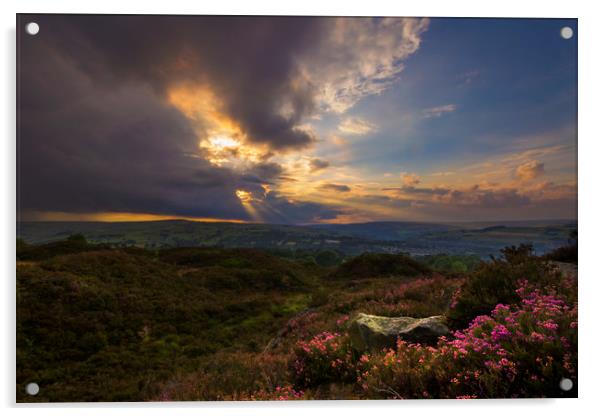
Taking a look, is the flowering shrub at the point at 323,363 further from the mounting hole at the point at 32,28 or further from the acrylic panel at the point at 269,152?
the mounting hole at the point at 32,28

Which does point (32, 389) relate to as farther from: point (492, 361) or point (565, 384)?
point (565, 384)

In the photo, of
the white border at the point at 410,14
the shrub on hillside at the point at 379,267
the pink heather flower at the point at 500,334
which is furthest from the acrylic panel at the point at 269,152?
the shrub on hillside at the point at 379,267

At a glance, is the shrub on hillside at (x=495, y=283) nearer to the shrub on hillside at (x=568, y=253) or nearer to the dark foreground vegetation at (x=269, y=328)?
the dark foreground vegetation at (x=269, y=328)

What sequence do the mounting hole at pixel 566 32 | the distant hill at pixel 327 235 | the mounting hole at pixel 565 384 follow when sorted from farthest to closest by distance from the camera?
the mounting hole at pixel 566 32 < the distant hill at pixel 327 235 < the mounting hole at pixel 565 384

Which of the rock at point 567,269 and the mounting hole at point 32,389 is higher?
the rock at point 567,269

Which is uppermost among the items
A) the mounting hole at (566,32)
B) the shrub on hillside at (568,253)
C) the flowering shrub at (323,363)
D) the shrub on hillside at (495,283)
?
the mounting hole at (566,32)

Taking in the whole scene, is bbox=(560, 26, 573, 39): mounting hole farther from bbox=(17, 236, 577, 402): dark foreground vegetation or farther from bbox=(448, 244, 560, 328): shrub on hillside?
bbox=(448, 244, 560, 328): shrub on hillside

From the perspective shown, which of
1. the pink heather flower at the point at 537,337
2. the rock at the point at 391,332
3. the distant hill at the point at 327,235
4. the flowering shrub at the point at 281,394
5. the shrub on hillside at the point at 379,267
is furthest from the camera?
the shrub on hillside at the point at 379,267

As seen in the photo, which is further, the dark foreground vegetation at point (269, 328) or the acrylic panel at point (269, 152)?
the acrylic panel at point (269, 152)
